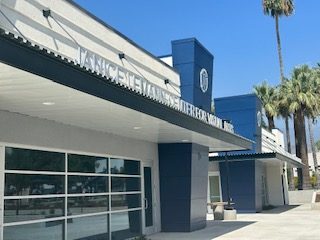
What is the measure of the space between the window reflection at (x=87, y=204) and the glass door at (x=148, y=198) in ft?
9.52

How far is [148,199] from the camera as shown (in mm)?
17453

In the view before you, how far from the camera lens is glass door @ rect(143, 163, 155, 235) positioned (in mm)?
17106

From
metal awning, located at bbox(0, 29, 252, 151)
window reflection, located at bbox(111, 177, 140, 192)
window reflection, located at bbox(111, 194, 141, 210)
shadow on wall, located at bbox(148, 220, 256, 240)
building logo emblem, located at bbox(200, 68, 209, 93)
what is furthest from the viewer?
building logo emblem, located at bbox(200, 68, 209, 93)

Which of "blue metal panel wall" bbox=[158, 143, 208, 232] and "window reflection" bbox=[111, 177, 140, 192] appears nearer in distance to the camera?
"window reflection" bbox=[111, 177, 140, 192]

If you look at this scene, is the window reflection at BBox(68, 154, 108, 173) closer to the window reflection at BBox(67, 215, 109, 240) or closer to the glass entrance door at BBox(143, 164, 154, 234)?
the window reflection at BBox(67, 215, 109, 240)

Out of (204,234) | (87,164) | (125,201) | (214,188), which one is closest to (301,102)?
(214,188)

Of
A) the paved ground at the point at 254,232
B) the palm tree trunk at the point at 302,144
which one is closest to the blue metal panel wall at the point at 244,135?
the paved ground at the point at 254,232

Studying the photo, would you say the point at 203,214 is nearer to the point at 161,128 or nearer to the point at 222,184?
the point at 161,128

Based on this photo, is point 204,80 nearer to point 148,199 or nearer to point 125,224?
point 148,199

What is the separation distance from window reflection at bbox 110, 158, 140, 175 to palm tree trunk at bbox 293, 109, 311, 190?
2607cm

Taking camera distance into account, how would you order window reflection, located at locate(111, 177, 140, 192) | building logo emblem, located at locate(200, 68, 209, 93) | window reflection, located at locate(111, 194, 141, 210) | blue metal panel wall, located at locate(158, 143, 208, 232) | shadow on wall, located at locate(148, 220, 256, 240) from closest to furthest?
window reflection, located at locate(111, 194, 141, 210) → window reflection, located at locate(111, 177, 140, 192) → shadow on wall, located at locate(148, 220, 256, 240) → blue metal panel wall, located at locate(158, 143, 208, 232) → building logo emblem, located at locate(200, 68, 209, 93)

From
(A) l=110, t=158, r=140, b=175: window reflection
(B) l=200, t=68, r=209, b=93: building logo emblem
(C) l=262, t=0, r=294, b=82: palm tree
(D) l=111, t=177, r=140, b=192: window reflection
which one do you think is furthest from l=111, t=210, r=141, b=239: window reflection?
(C) l=262, t=0, r=294, b=82: palm tree

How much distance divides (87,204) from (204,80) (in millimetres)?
9720

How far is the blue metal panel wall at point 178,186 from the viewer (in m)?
17.8
